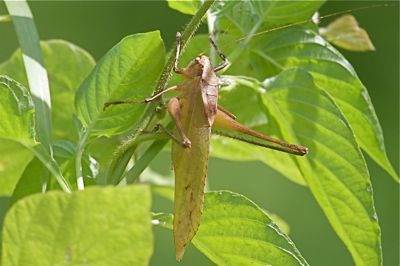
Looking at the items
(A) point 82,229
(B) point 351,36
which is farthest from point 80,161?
(B) point 351,36

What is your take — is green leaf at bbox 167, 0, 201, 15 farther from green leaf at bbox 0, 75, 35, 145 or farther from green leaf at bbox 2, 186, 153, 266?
green leaf at bbox 2, 186, 153, 266

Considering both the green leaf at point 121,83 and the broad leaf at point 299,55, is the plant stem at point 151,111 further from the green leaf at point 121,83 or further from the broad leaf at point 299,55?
the broad leaf at point 299,55

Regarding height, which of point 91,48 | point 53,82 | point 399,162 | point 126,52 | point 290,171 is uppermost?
point 126,52

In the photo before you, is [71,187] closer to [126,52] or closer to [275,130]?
[126,52]

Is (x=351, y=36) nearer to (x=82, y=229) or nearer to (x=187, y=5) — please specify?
(x=187, y=5)

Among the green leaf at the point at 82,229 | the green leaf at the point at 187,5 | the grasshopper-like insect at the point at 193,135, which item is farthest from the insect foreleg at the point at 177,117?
the green leaf at the point at 82,229

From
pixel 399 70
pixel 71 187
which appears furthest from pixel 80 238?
pixel 399 70

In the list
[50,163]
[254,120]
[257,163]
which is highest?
[50,163]

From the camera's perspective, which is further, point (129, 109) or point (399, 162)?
point (399, 162)
